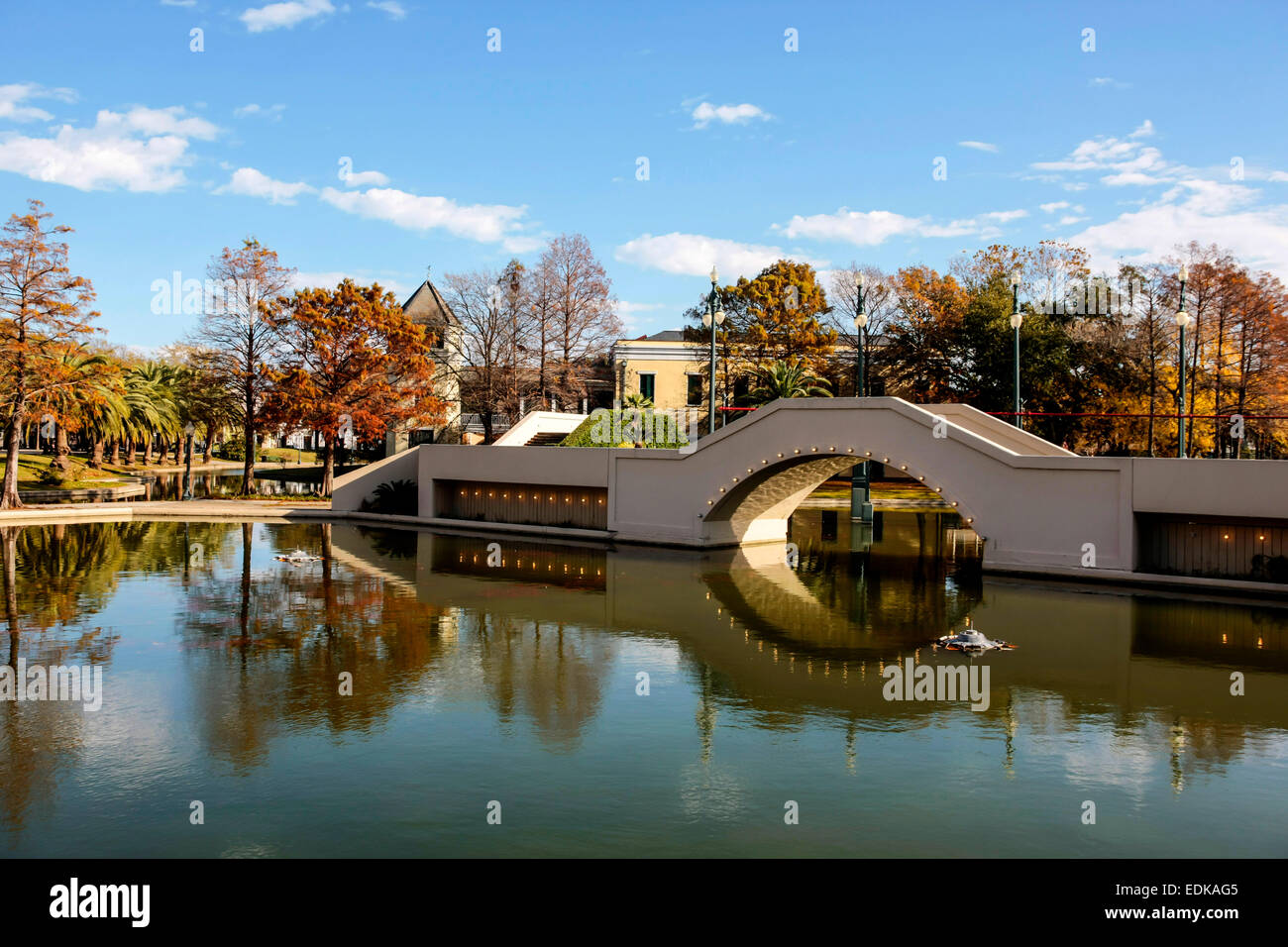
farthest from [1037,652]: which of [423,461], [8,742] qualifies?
[423,461]

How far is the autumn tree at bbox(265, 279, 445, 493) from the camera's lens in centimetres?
4791

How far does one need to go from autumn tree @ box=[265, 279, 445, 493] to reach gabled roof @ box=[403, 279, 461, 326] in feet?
49.2

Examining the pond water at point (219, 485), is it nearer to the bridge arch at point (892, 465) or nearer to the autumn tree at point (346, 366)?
the autumn tree at point (346, 366)

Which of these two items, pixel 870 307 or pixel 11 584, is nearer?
pixel 11 584

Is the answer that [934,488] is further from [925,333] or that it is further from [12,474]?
[12,474]

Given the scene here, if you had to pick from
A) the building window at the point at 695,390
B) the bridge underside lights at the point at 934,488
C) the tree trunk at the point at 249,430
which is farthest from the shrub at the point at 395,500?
the building window at the point at 695,390

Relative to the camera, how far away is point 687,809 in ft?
35.0

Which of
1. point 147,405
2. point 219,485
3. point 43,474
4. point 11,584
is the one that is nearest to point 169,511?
point 11,584

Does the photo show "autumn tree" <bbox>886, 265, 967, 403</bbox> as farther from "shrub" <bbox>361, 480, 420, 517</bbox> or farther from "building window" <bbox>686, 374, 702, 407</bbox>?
"shrub" <bbox>361, 480, 420, 517</bbox>

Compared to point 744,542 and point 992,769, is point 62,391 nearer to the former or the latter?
point 744,542

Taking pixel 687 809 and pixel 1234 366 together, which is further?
pixel 1234 366

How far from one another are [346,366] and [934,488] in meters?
30.8

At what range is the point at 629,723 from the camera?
1400 centimetres
